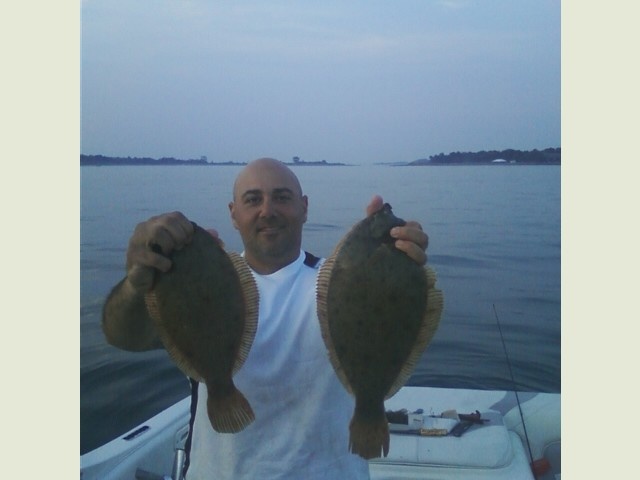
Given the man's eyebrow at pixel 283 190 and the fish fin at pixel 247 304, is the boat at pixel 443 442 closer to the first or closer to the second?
the fish fin at pixel 247 304

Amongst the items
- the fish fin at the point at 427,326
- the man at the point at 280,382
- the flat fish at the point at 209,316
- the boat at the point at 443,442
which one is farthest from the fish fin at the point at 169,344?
the boat at the point at 443,442

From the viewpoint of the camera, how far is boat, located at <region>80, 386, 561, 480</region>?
2.12 m

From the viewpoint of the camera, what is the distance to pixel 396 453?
6.96 feet

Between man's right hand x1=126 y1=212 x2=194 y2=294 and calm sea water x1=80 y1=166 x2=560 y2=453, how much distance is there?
49 cm

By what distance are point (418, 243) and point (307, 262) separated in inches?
15.3

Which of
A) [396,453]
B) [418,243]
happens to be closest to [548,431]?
[396,453]

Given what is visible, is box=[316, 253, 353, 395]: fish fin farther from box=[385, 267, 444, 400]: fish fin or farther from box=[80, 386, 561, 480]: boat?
box=[80, 386, 561, 480]: boat

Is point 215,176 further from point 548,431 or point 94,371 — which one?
point 548,431

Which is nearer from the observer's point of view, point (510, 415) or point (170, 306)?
point (170, 306)

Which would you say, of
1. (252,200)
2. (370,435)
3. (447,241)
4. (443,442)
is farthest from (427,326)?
(443,442)

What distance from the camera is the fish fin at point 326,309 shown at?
4.22 ft

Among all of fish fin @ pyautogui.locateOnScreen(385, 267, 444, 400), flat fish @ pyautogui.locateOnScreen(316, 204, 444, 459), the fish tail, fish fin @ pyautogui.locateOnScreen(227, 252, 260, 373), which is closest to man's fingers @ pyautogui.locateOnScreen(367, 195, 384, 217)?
flat fish @ pyautogui.locateOnScreen(316, 204, 444, 459)

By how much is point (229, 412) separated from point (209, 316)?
0.19 metres

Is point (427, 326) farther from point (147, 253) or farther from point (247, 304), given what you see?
point (147, 253)
